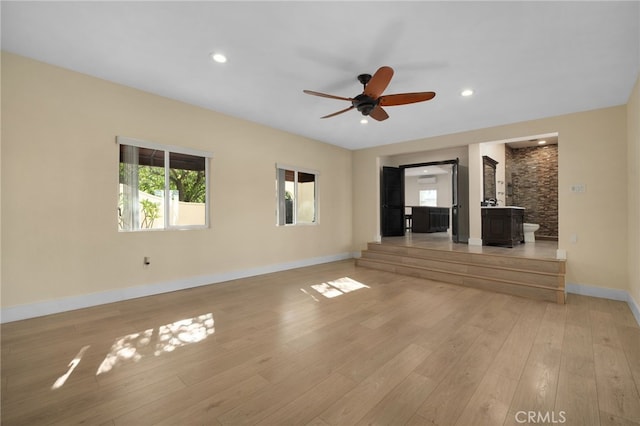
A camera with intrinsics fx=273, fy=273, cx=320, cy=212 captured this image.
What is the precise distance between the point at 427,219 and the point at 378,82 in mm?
7569

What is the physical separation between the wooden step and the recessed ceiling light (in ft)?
14.9

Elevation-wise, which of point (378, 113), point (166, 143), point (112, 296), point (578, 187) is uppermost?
point (378, 113)

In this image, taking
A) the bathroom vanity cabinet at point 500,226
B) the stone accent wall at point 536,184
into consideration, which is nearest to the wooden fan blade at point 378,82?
the bathroom vanity cabinet at point 500,226

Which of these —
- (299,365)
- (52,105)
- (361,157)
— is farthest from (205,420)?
(361,157)

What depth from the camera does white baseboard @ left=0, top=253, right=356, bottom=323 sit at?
3.00 m

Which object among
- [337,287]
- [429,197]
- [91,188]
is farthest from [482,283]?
[429,197]

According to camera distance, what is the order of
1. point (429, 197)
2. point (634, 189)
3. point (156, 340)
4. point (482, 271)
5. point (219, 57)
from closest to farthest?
point (156, 340) < point (219, 57) < point (634, 189) < point (482, 271) < point (429, 197)

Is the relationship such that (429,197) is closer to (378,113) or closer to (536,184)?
(536,184)

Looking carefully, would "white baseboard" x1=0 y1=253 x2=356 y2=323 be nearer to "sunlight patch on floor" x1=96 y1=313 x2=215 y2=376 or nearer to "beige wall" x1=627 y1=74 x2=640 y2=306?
"sunlight patch on floor" x1=96 y1=313 x2=215 y2=376

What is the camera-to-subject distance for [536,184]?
7.92m

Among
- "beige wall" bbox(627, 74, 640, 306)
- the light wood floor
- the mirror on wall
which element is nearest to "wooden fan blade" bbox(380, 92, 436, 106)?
the light wood floor

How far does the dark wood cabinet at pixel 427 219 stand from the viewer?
9.53 metres

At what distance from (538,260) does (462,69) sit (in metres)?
3.15

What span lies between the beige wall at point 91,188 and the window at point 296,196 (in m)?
0.66
